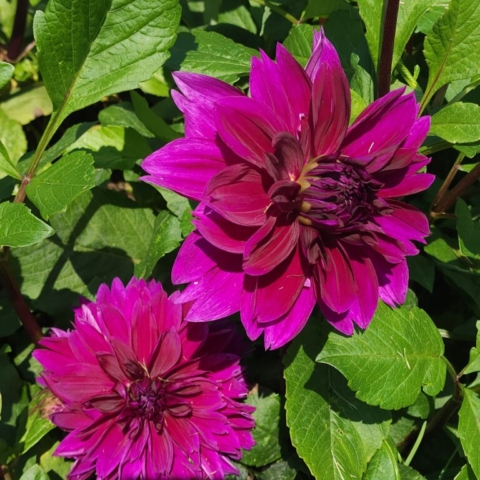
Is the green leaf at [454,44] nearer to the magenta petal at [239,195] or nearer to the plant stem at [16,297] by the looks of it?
the magenta petal at [239,195]

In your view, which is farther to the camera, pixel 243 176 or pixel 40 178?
pixel 40 178

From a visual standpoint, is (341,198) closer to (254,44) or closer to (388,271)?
(388,271)

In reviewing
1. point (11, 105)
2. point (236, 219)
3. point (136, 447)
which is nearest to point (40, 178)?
point (236, 219)

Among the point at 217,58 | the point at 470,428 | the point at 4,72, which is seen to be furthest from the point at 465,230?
the point at 4,72

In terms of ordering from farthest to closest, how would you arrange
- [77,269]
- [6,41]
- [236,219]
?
[6,41], [77,269], [236,219]

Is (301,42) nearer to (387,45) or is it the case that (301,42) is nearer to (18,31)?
(387,45)

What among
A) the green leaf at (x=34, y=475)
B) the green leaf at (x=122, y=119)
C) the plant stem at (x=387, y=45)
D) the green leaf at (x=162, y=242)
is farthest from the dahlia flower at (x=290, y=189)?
the green leaf at (x=122, y=119)
